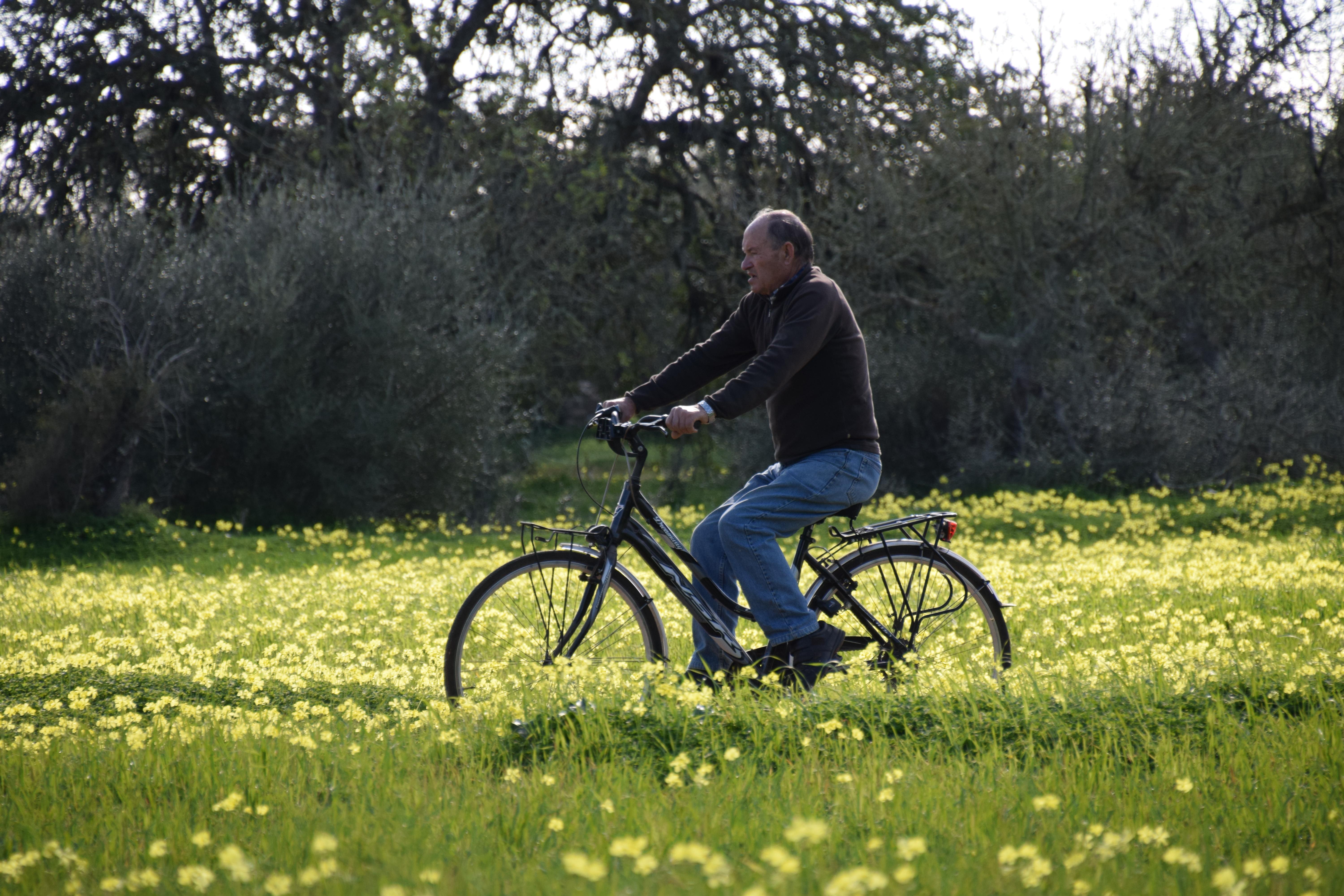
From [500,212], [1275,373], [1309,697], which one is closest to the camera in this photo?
[1309,697]

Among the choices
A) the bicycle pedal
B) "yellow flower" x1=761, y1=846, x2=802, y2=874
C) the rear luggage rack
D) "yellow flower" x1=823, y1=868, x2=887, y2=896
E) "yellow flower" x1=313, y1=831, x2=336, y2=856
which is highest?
the rear luggage rack

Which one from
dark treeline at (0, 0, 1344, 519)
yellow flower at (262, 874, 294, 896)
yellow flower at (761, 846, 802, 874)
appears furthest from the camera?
dark treeline at (0, 0, 1344, 519)

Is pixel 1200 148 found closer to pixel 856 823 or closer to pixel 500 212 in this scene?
pixel 500 212

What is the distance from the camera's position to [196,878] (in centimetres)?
273

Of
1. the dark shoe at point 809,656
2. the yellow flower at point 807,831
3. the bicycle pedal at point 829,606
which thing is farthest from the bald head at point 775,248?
the yellow flower at point 807,831

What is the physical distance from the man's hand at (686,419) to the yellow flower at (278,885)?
85.9 inches

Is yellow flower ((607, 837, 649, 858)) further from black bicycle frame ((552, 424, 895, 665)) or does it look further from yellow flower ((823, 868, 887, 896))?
black bicycle frame ((552, 424, 895, 665))

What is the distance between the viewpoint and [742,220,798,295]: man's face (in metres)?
4.85

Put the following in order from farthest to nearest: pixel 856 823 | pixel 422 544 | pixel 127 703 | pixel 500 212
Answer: pixel 500 212 < pixel 422 544 < pixel 127 703 < pixel 856 823

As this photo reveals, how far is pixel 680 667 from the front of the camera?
16.3 feet

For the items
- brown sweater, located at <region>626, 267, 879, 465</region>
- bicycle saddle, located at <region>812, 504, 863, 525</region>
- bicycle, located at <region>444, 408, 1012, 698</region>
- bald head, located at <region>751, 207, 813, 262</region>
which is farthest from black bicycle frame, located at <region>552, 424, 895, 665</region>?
bald head, located at <region>751, 207, 813, 262</region>

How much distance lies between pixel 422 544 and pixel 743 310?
28.2 feet

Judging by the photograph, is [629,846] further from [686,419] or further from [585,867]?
[686,419]

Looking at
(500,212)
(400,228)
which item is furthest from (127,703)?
(500,212)
